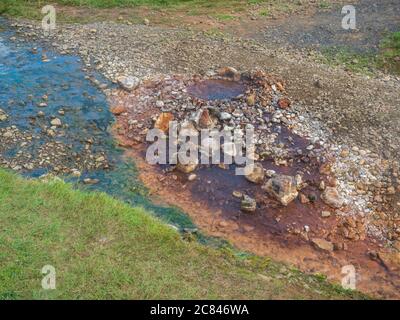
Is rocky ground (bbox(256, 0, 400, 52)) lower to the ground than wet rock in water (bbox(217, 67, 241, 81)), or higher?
higher

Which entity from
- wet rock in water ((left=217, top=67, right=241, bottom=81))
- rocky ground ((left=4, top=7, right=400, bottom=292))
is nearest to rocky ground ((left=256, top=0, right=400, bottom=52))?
rocky ground ((left=4, top=7, right=400, bottom=292))

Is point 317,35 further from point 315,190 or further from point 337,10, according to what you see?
point 315,190

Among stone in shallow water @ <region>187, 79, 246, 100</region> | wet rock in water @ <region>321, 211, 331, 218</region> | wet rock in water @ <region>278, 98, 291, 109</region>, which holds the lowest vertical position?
wet rock in water @ <region>321, 211, 331, 218</region>

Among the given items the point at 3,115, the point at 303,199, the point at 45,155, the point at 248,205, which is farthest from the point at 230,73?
the point at 3,115

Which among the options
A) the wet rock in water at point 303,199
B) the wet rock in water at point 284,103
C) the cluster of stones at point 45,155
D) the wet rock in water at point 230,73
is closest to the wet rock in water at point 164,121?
the cluster of stones at point 45,155

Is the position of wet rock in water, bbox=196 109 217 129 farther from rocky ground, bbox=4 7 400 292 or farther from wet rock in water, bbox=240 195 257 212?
wet rock in water, bbox=240 195 257 212

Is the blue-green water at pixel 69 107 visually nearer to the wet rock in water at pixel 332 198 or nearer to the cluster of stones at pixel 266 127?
the cluster of stones at pixel 266 127

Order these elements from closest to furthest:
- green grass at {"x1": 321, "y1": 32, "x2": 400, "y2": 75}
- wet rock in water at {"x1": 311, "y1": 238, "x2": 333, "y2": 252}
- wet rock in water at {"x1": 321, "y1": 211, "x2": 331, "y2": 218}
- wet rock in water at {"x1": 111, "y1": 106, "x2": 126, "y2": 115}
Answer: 1. wet rock in water at {"x1": 311, "y1": 238, "x2": 333, "y2": 252}
2. wet rock in water at {"x1": 321, "y1": 211, "x2": 331, "y2": 218}
3. wet rock in water at {"x1": 111, "y1": 106, "x2": 126, "y2": 115}
4. green grass at {"x1": 321, "y1": 32, "x2": 400, "y2": 75}
